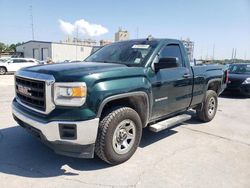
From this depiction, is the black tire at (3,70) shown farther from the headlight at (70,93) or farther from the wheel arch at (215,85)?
the headlight at (70,93)

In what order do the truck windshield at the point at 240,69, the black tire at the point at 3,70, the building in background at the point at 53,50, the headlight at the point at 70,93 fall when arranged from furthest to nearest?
the building in background at the point at 53,50, the black tire at the point at 3,70, the truck windshield at the point at 240,69, the headlight at the point at 70,93

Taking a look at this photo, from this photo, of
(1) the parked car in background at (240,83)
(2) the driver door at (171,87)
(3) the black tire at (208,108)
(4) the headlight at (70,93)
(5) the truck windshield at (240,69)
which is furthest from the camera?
(5) the truck windshield at (240,69)

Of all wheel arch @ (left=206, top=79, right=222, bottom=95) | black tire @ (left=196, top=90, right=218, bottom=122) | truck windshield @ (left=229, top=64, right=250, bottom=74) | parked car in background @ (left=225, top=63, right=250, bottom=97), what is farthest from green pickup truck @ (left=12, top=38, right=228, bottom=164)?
truck windshield @ (left=229, top=64, right=250, bottom=74)

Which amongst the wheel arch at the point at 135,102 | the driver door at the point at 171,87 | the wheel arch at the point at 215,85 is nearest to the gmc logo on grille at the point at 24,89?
the wheel arch at the point at 135,102

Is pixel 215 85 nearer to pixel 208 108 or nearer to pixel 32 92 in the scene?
pixel 208 108

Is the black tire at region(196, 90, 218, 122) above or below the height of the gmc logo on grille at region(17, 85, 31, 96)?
below

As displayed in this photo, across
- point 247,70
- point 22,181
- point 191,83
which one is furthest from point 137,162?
point 247,70

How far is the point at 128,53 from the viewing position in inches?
174

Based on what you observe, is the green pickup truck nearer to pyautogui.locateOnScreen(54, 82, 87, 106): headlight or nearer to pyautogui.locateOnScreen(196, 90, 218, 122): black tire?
pyautogui.locateOnScreen(54, 82, 87, 106): headlight

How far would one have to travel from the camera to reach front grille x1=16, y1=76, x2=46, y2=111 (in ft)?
10.7

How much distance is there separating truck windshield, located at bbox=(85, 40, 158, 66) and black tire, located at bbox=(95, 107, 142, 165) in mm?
910

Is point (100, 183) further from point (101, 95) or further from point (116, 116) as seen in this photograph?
point (101, 95)

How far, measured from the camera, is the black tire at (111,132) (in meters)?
3.36

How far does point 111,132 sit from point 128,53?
1.65 meters
